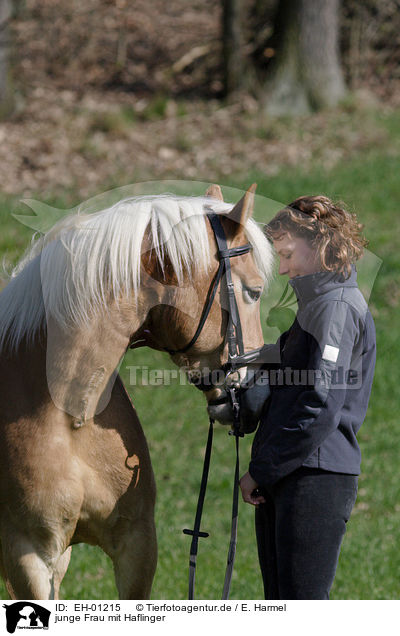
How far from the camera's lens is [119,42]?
42.5ft

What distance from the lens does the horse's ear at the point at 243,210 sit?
2.60 m

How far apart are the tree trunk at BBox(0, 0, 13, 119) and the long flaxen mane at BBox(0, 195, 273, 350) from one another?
9308 mm

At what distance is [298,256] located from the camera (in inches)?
108

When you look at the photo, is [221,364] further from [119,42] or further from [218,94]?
[119,42]

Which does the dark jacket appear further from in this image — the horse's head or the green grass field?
the green grass field

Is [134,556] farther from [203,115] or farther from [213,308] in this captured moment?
[203,115]

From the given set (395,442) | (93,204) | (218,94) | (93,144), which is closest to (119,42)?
(218,94)

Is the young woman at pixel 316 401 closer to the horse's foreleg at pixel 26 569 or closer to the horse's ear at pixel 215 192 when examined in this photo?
the horse's ear at pixel 215 192

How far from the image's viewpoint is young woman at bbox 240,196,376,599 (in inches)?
103

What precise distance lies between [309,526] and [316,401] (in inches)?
18.7

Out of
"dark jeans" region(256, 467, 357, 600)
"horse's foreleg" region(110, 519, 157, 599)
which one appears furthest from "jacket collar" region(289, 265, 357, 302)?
"horse's foreleg" region(110, 519, 157, 599)

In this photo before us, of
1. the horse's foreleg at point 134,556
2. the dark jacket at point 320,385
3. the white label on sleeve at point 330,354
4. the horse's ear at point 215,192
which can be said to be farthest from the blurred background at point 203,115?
the white label on sleeve at point 330,354

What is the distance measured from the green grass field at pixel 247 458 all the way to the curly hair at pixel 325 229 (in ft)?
1.09

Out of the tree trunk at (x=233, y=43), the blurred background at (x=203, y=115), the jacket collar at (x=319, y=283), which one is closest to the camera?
the jacket collar at (x=319, y=283)
